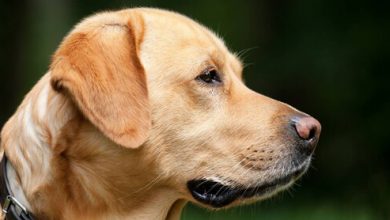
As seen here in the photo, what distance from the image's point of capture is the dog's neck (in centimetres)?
400

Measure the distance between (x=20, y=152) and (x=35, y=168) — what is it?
118 mm

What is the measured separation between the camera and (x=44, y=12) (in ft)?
53.9

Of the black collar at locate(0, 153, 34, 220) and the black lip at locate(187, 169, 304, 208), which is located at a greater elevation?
the black collar at locate(0, 153, 34, 220)

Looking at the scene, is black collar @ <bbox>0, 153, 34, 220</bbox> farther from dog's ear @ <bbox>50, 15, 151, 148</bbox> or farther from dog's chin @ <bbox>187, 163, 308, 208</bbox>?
dog's chin @ <bbox>187, 163, 308, 208</bbox>

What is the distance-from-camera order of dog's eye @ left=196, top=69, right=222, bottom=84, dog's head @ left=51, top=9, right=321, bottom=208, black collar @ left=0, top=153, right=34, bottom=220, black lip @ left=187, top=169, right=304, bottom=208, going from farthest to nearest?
dog's eye @ left=196, top=69, right=222, bottom=84
black lip @ left=187, top=169, right=304, bottom=208
dog's head @ left=51, top=9, right=321, bottom=208
black collar @ left=0, top=153, right=34, bottom=220

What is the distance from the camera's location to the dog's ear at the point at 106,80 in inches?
155


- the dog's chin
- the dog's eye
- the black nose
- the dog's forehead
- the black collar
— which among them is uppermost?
the dog's forehead

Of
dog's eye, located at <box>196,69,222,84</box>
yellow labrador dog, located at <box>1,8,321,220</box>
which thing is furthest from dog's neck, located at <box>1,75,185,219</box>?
dog's eye, located at <box>196,69,222,84</box>

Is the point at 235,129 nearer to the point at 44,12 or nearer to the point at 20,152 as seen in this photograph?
the point at 20,152

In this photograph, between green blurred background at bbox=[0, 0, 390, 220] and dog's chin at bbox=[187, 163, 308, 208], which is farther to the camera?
green blurred background at bbox=[0, 0, 390, 220]

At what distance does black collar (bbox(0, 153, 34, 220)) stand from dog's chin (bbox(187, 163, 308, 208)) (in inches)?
34.3

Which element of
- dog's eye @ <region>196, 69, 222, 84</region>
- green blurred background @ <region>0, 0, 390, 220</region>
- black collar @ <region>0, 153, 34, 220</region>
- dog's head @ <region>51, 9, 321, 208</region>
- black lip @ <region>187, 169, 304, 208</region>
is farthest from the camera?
green blurred background @ <region>0, 0, 390, 220</region>

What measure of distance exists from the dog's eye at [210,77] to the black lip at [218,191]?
0.53m

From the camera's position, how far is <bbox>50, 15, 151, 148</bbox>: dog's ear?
3.94 meters
